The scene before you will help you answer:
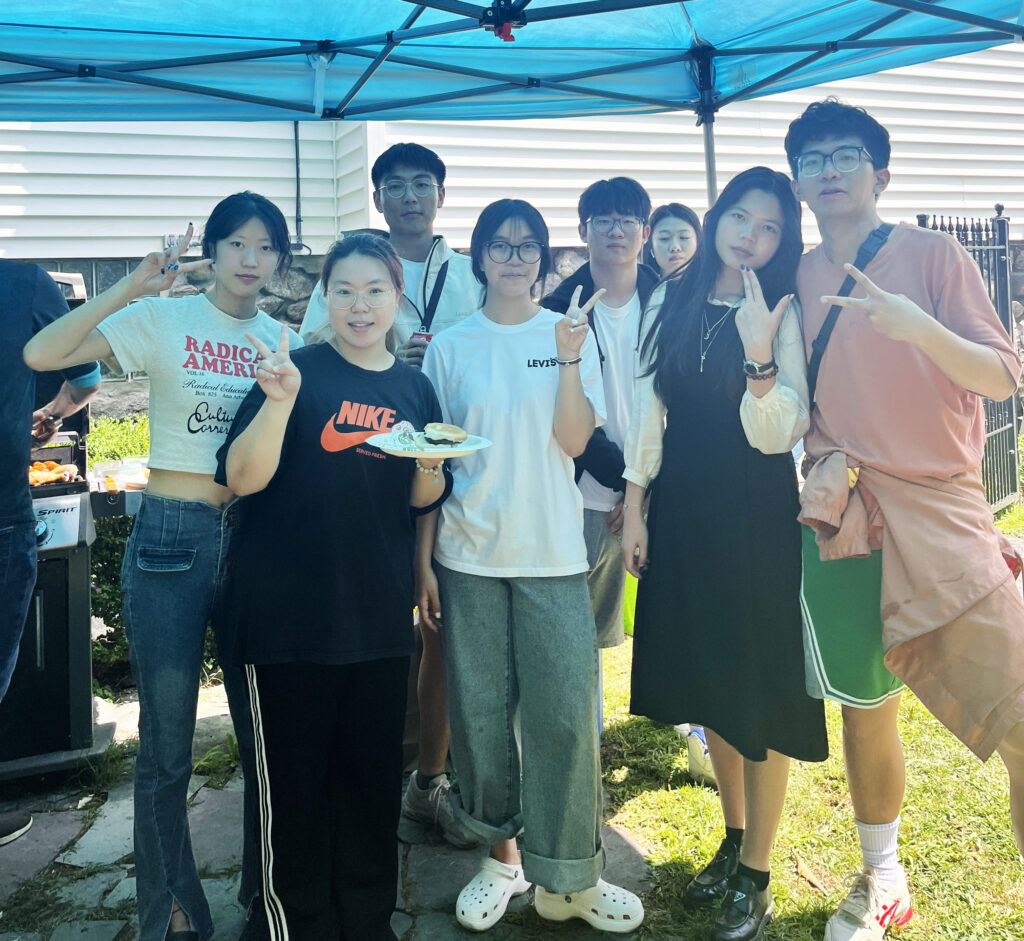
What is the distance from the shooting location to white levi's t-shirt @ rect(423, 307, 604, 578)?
258 centimetres

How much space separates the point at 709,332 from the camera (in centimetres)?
265

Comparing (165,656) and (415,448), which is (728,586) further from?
(165,656)

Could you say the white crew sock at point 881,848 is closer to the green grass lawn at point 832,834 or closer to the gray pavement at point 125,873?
the green grass lawn at point 832,834

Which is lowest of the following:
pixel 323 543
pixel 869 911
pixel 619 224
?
pixel 869 911

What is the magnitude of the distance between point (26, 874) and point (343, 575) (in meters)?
1.92

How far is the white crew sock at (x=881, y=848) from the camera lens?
2615 mm

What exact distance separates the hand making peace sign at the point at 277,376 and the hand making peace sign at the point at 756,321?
4.17 feet

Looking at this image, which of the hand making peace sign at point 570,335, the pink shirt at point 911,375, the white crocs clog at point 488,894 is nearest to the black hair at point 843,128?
the pink shirt at point 911,375

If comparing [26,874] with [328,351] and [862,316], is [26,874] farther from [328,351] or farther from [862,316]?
[862,316]

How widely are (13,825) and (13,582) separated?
1249 millimetres

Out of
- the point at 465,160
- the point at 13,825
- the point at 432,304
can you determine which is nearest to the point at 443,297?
the point at 432,304

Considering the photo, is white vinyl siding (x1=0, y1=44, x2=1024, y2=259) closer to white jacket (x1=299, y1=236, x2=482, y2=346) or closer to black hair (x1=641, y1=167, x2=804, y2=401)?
white jacket (x1=299, y1=236, x2=482, y2=346)

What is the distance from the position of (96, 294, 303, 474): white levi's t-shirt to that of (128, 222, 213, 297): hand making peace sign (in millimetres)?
48

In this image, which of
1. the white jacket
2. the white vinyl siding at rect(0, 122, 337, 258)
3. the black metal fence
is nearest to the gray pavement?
the white jacket
